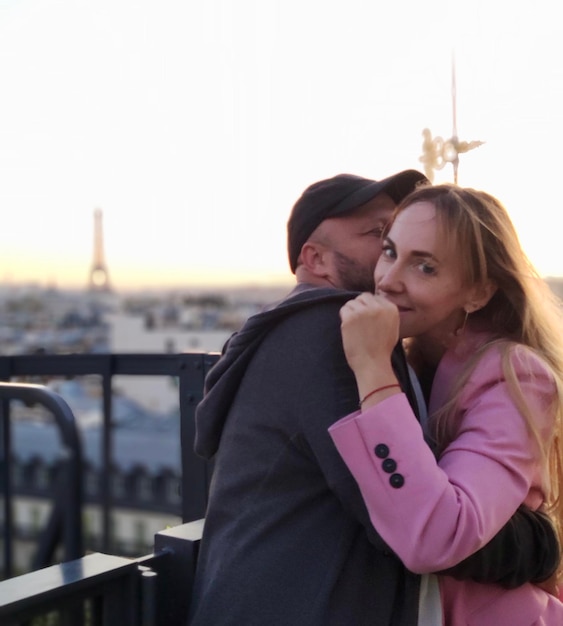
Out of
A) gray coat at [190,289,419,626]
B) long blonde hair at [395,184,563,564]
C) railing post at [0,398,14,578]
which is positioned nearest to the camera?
gray coat at [190,289,419,626]

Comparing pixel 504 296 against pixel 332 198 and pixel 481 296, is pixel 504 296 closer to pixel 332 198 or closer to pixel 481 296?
pixel 481 296

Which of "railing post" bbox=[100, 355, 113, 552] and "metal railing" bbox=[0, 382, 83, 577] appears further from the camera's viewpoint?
"railing post" bbox=[100, 355, 113, 552]

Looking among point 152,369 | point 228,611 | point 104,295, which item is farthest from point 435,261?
point 104,295

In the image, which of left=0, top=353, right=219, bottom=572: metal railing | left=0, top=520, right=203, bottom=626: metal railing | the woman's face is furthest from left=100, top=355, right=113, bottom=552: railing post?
the woman's face

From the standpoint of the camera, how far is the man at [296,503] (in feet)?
5.68

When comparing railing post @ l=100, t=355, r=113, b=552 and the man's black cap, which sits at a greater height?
the man's black cap

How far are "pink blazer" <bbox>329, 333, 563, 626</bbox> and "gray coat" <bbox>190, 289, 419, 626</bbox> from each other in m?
0.07

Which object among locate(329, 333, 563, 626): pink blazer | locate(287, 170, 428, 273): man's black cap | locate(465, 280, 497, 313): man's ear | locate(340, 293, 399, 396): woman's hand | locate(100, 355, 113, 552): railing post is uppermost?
locate(287, 170, 428, 273): man's black cap

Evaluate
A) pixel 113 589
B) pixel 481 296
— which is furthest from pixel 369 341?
pixel 113 589

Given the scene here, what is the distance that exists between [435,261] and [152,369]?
6.65ft

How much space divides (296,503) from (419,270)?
520 mm

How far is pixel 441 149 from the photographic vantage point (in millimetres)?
2438

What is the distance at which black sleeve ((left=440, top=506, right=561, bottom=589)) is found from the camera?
68.6 inches

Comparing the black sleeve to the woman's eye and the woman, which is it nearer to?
the woman
